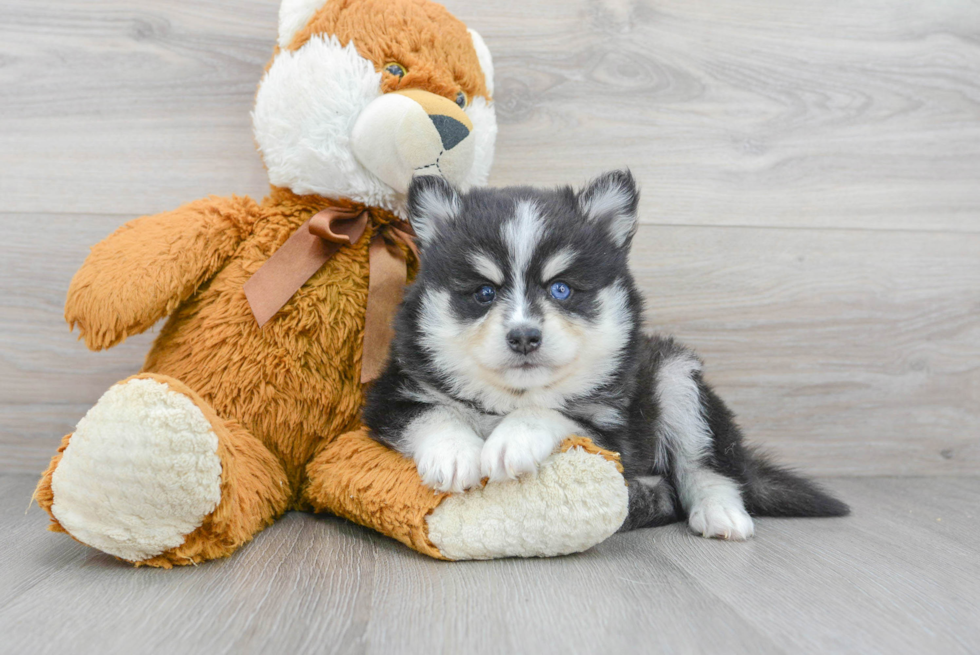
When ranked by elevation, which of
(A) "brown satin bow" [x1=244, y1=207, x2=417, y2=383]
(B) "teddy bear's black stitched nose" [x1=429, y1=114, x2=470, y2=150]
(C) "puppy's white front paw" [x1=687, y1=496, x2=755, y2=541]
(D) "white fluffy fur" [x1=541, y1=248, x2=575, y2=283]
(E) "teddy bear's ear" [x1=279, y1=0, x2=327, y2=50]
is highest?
(E) "teddy bear's ear" [x1=279, y1=0, x2=327, y2=50]

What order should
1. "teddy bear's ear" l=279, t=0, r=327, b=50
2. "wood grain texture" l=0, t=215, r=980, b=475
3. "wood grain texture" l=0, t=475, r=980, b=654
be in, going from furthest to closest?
"wood grain texture" l=0, t=215, r=980, b=475
"teddy bear's ear" l=279, t=0, r=327, b=50
"wood grain texture" l=0, t=475, r=980, b=654

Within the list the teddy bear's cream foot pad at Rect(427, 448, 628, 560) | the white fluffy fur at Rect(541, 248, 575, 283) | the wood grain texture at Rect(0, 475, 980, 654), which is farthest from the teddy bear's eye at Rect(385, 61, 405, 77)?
the wood grain texture at Rect(0, 475, 980, 654)

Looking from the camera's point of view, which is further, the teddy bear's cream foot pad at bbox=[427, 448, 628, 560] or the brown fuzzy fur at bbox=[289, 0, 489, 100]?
the brown fuzzy fur at bbox=[289, 0, 489, 100]

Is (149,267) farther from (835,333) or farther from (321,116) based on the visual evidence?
(835,333)

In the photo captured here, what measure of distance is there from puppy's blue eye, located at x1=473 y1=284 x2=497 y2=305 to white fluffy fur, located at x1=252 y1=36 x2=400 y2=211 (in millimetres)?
411

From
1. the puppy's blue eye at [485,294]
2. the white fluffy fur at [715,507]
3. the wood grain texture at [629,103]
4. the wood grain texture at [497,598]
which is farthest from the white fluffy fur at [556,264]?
the wood grain texture at [629,103]

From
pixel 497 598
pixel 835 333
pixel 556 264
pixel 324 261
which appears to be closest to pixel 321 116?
pixel 324 261

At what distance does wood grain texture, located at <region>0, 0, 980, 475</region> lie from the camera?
216 cm

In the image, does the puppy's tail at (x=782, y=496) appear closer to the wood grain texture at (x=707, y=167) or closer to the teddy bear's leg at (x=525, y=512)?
the wood grain texture at (x=707, y=167)

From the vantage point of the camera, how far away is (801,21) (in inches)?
93.8

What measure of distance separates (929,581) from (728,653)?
647 mm

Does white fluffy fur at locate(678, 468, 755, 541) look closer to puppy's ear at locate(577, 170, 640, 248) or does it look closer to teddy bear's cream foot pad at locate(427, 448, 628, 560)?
teddy bear's cream foot pad at locate(427, 448, 628, 560)

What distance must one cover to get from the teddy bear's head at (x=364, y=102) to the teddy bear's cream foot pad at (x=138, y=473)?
26.5 inches

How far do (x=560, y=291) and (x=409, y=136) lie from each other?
50 centimetres
